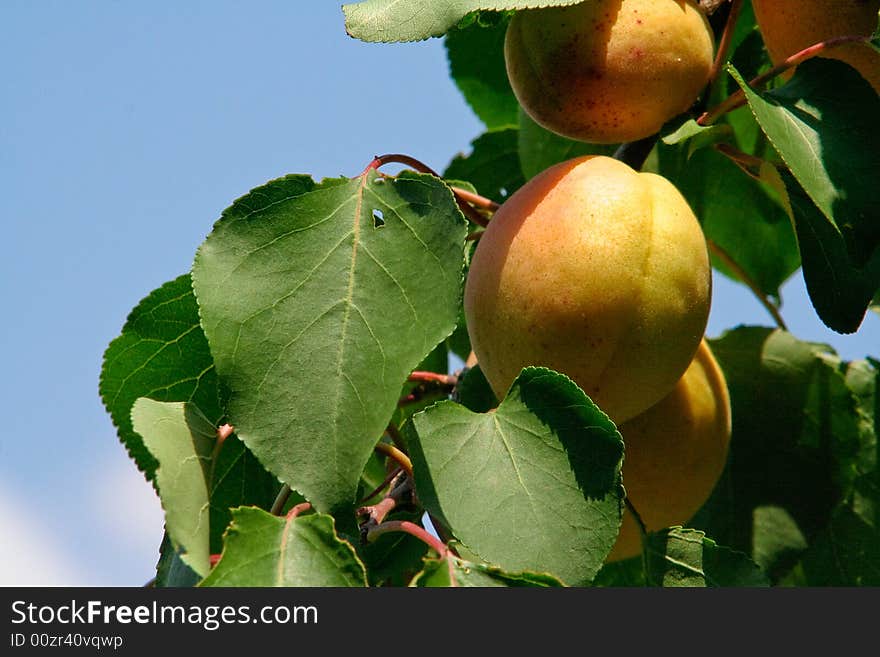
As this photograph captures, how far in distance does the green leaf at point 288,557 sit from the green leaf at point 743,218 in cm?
75

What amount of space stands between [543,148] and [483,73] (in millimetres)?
224

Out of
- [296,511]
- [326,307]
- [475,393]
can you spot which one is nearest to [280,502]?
[296,511]

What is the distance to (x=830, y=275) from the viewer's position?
0.93 metres

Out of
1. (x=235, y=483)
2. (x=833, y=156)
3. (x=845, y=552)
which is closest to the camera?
(x=833, y=156)

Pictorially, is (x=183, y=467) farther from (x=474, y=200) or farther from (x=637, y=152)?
(x=637, y=152)

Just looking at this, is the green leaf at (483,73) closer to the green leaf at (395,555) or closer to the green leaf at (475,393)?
the green leaf at (475,393)

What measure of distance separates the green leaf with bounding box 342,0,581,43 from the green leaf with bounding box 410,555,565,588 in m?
0.42

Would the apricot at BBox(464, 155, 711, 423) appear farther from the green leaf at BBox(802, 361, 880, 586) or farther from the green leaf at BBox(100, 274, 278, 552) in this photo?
the green leaf at BBox(802, 361, 880, 586)

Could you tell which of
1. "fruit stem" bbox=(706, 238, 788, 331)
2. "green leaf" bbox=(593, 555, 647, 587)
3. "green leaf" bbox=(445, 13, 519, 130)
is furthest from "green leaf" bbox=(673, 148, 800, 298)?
"green leaf" bbox=(593, 555, 647, 587)

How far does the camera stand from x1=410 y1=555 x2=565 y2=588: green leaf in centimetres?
76

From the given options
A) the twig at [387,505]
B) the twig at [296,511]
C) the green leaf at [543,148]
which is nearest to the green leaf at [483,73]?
the green leaf at [543,148]

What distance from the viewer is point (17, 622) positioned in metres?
0.79

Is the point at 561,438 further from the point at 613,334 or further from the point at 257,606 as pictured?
the point at 257,606

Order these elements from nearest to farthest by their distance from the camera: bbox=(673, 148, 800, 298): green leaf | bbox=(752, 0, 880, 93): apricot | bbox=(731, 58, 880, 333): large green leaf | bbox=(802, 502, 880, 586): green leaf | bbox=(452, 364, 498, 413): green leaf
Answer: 1. bbox=(731, 58, 880, 333): large green leaf
2. bbox=(752, 0, 880, 93): apricot
3. bbox=(452, 364, 498, 413): green leaf
4. bbox=(802, 502, 880, 586): green leaf
5. bbox=(673, 148, 800, 298): green leaf
